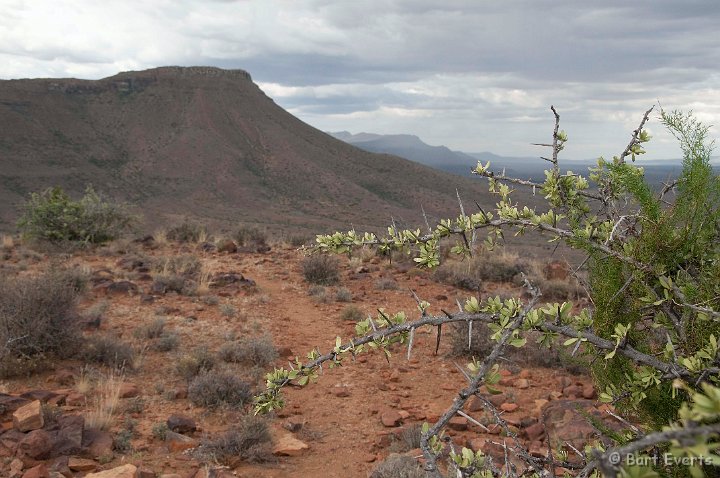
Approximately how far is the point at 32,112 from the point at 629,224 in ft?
240

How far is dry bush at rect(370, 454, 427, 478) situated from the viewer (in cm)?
382

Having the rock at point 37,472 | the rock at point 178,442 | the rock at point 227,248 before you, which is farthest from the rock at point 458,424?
the rock at point 227,248

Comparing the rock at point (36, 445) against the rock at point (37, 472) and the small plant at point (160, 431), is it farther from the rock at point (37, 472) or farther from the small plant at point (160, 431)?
the small plant at point (160, 431)

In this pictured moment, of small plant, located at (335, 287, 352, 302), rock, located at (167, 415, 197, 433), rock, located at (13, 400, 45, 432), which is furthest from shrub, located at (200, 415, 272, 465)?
small plant, located at (335, 287, 352, 302)

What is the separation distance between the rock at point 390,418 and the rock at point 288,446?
0.93 m

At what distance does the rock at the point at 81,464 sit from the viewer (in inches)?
162

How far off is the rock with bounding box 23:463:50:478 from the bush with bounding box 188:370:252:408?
68.3 inches

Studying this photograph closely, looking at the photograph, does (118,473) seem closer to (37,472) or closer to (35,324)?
(37,472)

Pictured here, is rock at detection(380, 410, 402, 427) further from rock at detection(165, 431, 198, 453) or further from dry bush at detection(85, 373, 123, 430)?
dry bush at detection(85, 373, 123, 430)

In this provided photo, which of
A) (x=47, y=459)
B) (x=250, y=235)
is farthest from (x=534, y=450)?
(x=250, y=235)

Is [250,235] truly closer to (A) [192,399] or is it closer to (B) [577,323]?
(A) [192,399]

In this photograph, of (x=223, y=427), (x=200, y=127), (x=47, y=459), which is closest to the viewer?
(x=47, y=459)

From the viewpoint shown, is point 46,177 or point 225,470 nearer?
point 225,470

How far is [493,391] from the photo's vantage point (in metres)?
1.73
